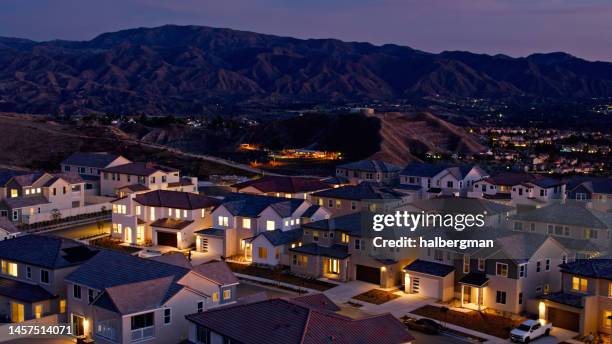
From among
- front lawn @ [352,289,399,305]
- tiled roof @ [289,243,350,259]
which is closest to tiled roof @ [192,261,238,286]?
front lawn @ [352,289,399,305]

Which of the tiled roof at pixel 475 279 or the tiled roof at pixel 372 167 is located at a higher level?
the tiled roof at pixel 372 167

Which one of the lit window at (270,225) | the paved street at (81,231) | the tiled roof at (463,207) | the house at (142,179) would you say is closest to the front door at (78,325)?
the lit window at (270,225)

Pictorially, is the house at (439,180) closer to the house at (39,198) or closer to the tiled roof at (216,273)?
the house at (39,198)

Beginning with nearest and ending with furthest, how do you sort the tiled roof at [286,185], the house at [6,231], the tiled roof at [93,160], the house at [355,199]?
the house at [6,231]
the house at [355,199]
the tiled roof at [286,185]
the tiled roof at [93,160]

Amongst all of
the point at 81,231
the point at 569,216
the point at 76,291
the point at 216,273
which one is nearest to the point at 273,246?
the point at 216,273

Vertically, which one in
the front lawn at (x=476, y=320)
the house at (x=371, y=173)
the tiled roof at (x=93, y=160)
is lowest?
the front lawn at (x=476, y=320)

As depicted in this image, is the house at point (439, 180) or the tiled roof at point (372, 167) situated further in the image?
the tiled roof at point (372, 167)
